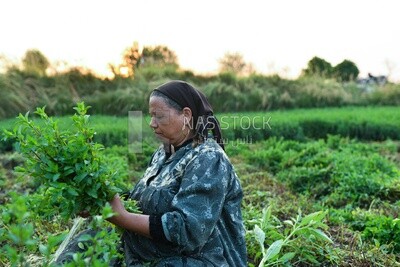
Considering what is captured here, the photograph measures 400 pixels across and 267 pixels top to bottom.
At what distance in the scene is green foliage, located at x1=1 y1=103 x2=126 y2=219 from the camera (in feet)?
7.07

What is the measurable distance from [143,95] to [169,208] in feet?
33.2

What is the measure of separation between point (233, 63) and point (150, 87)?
4609mm

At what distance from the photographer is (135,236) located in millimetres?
2643

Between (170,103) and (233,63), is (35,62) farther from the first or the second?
(170,103)

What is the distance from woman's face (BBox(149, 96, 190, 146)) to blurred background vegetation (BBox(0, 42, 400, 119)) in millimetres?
9205

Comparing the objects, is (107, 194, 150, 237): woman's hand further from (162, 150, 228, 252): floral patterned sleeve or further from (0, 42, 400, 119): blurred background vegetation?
(0, 42, 400, 119): blurred background vegetation

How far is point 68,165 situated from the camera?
86.2 inches

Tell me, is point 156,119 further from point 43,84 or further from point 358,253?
point 43,84

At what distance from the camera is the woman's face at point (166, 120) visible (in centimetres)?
261

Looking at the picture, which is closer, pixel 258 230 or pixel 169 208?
pixel 169 208

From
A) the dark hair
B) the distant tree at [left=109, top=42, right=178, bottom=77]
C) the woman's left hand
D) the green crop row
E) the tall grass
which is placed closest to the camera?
the woman's left hand

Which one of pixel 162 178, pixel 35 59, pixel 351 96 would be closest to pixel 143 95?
pixel 35 59

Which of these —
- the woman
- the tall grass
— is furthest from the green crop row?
the woman

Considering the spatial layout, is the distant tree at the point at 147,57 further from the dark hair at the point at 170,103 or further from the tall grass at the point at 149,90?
the dark hair at the point at 170,103
